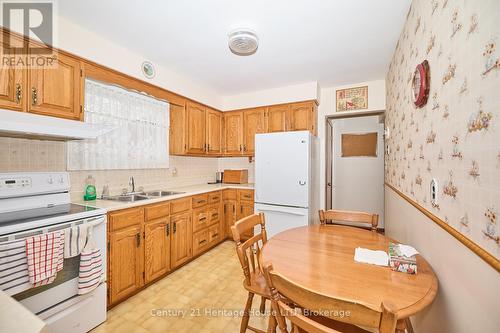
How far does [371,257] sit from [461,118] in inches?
29.7

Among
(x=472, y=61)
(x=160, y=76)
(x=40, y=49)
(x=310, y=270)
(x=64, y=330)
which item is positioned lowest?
(x=64, y=330)

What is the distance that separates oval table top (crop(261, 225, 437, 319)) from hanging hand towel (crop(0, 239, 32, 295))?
4.53 ft

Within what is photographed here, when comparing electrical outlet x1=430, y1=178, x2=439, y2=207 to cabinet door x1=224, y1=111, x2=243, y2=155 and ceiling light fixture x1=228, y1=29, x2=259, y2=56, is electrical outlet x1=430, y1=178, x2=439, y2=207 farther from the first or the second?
cabinet door x1=224, y1=111, x2=243, y2=155

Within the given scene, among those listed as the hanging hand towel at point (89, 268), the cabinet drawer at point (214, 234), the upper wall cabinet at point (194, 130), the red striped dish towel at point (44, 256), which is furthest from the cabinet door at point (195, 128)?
the red striped dish towel at point (44, 256)

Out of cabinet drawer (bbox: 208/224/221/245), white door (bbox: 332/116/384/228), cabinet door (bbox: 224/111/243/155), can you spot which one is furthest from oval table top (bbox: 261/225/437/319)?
white door (bbox: 332/116/384/228)

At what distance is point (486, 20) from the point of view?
0.71 metres

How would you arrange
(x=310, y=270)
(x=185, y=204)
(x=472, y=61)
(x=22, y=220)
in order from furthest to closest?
1. (x=185, y=204)
2. (x=22, y=220)
3. (x=310, y=270)
4. (x=472, y=61)

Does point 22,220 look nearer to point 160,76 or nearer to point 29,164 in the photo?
point 29,164

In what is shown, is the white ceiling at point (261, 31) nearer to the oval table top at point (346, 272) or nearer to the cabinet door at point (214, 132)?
the cabinet door at point (214, 132)

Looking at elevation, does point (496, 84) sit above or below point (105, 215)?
above

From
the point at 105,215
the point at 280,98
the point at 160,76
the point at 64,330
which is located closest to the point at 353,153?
the point at 280,98

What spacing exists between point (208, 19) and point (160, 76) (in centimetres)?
114

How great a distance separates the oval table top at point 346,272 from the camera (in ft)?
2.68

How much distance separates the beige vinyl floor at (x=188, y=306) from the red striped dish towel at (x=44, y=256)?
2.02 feet
